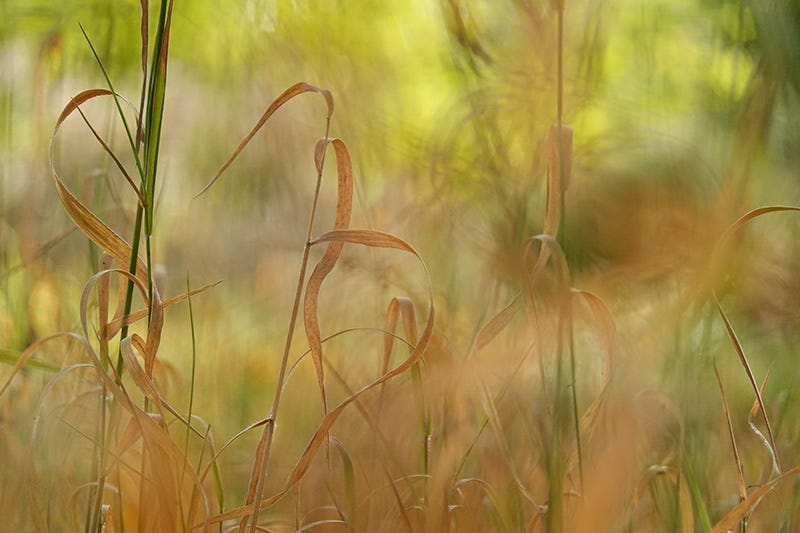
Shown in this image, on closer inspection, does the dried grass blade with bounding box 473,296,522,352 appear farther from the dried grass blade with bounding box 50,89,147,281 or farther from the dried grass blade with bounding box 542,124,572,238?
the dried grass blade with bounding box 50,89,147,281

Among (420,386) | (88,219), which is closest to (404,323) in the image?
(420,386)

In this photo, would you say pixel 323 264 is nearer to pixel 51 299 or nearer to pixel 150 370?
pixel 150 370

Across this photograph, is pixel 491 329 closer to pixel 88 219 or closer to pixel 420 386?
pixel 420 386

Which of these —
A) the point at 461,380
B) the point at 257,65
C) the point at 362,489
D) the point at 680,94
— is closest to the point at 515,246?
the point at 461,380

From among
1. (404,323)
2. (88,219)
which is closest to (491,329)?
(404,323)

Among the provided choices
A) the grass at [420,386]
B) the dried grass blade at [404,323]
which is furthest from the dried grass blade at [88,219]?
the dried grass blade at [404,323]

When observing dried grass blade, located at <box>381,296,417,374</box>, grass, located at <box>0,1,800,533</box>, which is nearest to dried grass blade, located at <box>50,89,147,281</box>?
grass, located at <box>0,1,800,533</box>

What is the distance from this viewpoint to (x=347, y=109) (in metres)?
0.71

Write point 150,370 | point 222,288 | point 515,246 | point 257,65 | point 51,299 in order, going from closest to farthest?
1. point 150,370
2. point 515,246
3. point 51,299
4. point 257,65
5. point 222,288

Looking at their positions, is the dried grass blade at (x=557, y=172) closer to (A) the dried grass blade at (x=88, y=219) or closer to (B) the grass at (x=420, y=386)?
(B) the grass at (x=420, y=386)

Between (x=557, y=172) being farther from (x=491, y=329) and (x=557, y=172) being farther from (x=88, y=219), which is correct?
(x=88, y=219)

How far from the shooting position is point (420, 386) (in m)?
0.37

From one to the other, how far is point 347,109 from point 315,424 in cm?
25

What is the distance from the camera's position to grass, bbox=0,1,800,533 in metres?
0.32
